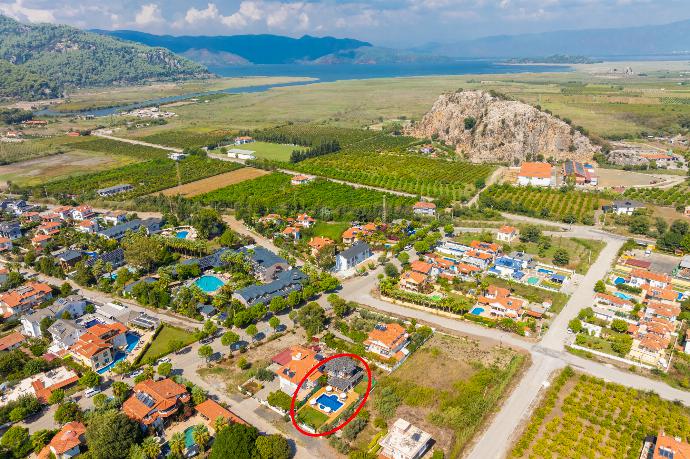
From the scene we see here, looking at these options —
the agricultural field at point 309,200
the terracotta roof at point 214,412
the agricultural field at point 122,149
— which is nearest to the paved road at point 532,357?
the terracotta roof at point 214,412

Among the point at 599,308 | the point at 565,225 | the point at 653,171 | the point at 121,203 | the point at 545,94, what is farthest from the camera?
the point at 545,94

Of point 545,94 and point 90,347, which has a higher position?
point 545,94

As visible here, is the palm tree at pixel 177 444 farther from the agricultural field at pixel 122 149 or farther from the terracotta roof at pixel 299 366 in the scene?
the agricultural field at pixel 122 149

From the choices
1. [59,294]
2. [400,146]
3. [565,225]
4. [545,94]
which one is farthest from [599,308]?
[545,94]

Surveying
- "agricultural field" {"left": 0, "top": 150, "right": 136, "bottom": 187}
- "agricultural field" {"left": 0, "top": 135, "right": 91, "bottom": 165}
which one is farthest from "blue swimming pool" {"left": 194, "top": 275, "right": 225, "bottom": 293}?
"agricultural field" {"left": 0, "top": 135, "right": 91, "bottom": 165}

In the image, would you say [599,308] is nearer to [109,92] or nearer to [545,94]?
[545,94]

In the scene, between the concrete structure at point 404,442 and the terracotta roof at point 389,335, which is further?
the terracotta roof at point 389,335

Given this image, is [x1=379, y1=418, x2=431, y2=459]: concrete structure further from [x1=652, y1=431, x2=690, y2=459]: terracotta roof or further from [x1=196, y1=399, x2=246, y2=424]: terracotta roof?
[x1=652, y1=431, x2=690, y2=459]: terracotta roof
